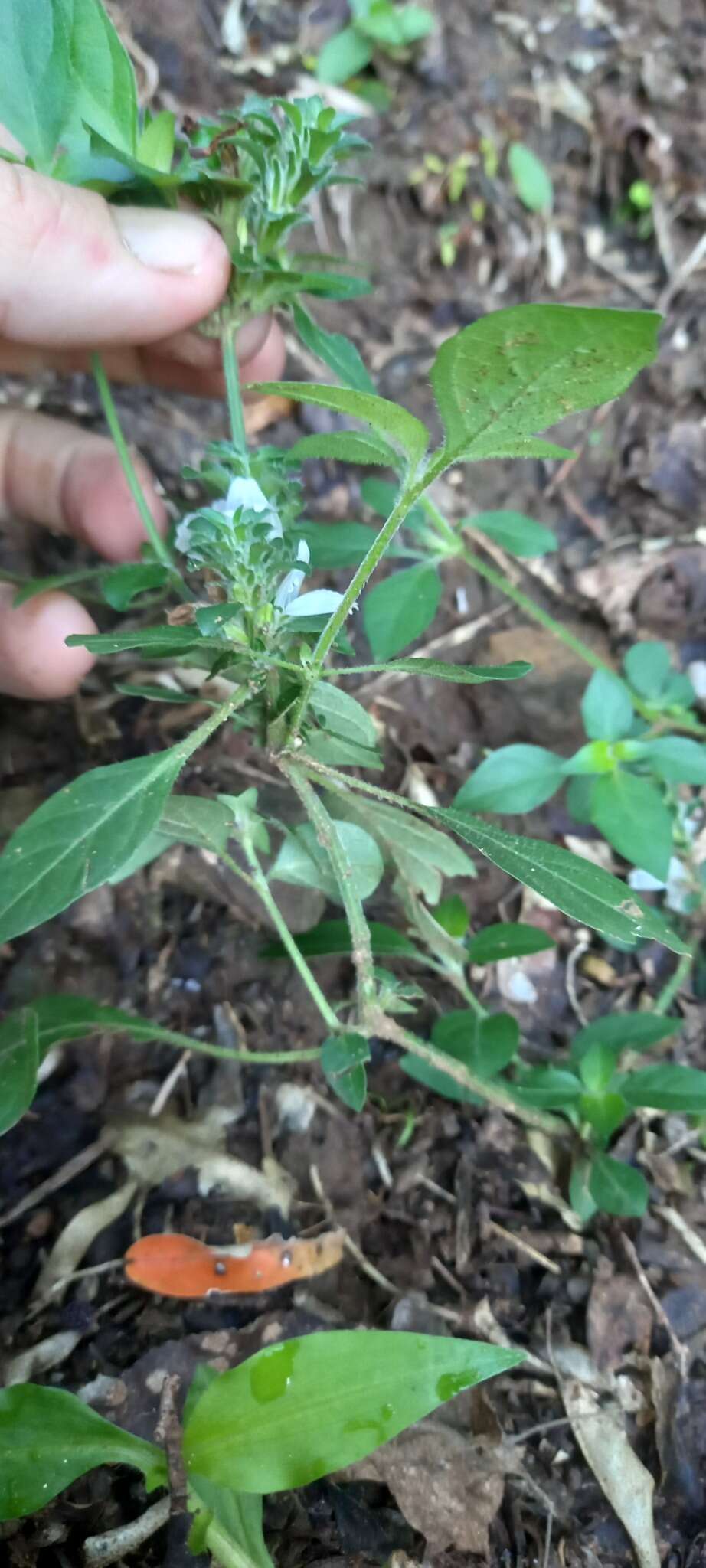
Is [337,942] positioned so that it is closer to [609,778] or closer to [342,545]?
[609,778]

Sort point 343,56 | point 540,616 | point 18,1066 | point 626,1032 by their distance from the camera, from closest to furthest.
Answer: point 18,1066
point 626,1032
point 540,616
point 343,56

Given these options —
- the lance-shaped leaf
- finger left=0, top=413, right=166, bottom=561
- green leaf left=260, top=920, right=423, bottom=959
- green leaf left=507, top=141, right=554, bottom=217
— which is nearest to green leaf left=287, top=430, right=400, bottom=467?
the lance-shaped leaf

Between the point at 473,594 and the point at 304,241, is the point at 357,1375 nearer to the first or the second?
the point at 473,594

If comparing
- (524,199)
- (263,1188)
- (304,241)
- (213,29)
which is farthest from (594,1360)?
(213,29)

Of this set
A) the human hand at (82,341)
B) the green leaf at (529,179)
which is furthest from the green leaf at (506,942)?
the green leaf at (529,179)

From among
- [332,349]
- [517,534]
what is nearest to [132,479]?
[332,349]

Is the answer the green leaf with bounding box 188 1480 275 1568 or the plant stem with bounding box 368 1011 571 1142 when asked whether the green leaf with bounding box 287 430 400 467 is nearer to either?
the plant stem with bounding box 368 1011 571 1142

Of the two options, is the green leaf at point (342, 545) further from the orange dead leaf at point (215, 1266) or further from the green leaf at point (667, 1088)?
the orange dead leaf at point (215, 1266)
